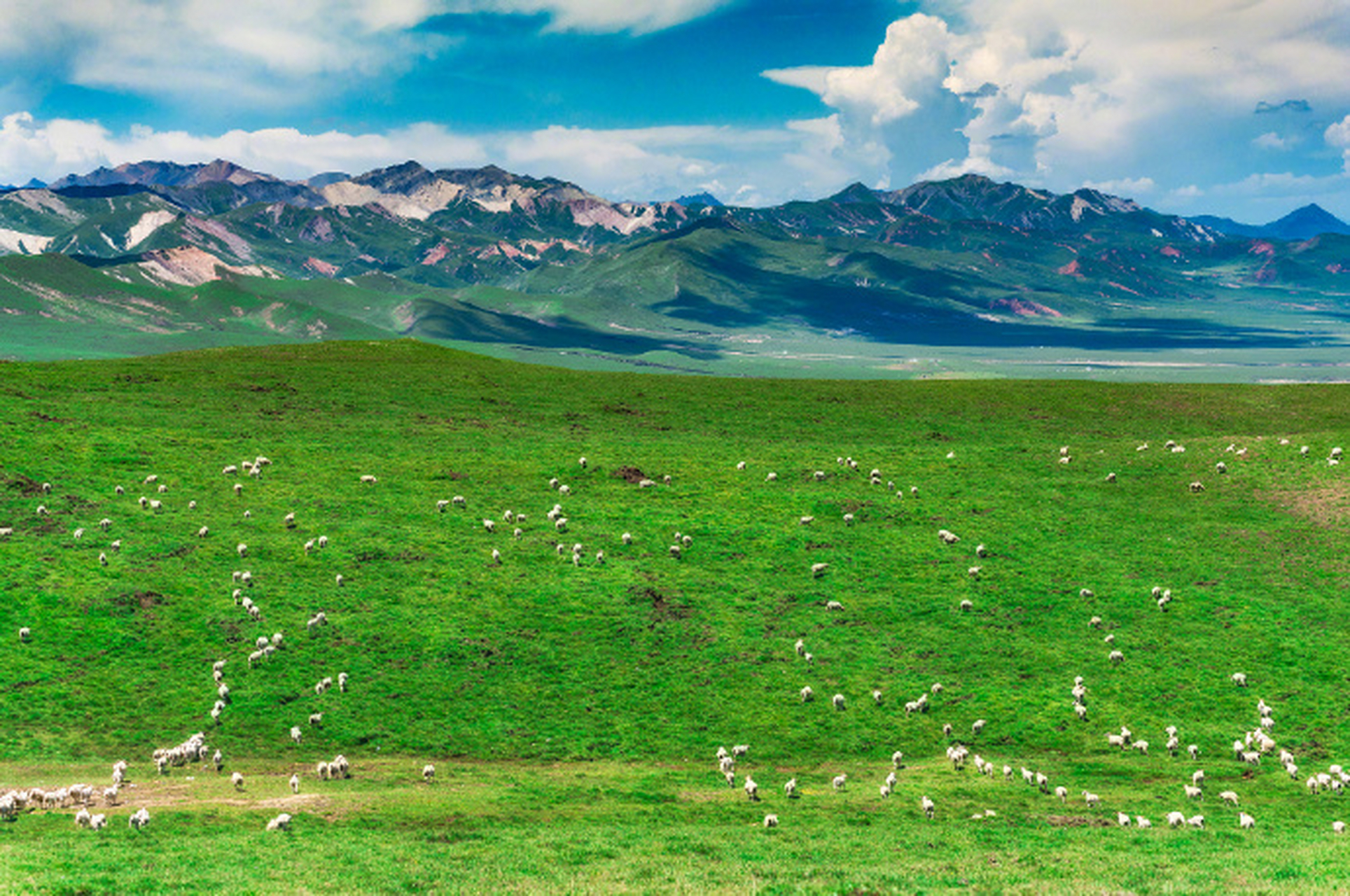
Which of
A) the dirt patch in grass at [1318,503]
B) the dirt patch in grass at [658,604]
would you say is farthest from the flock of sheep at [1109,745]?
the dirt patch in grass at [1318,503]

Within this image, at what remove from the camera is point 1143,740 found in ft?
112

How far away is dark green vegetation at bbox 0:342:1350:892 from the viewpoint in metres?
24.0

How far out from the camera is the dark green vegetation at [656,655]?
2405 cm

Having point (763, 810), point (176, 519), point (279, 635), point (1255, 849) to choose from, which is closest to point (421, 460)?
point (176, 519)

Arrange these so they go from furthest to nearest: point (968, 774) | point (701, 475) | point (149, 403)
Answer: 1. point (149, 403)
2. point (701, 475)
3. point (968, 774)

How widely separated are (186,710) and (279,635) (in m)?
4.74

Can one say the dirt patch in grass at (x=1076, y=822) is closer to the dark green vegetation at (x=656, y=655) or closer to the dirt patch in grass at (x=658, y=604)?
the dark green vegetation at (x=656, y=655)

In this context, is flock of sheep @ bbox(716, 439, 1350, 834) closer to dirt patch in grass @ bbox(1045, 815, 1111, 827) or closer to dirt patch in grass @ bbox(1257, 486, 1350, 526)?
dirt patch in grass @ bbox(1045, 815, 1111, 827)

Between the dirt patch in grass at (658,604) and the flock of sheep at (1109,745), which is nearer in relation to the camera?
the flock of sheep at (1109,745)

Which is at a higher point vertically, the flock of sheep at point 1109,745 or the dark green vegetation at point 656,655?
the dark green vegetation at point 656,655

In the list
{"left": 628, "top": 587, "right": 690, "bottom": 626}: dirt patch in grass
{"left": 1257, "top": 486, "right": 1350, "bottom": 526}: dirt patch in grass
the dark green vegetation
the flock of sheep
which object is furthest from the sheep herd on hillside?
{"left": 1257, "top": 486, "right": 1350, "bottom": 526}: dirt patch in grass

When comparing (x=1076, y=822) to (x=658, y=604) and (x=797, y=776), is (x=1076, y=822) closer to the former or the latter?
(x=797, y=776)

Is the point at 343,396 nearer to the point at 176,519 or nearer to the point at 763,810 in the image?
the point at 176,519

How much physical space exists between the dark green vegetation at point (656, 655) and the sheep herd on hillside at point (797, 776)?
34 cm
